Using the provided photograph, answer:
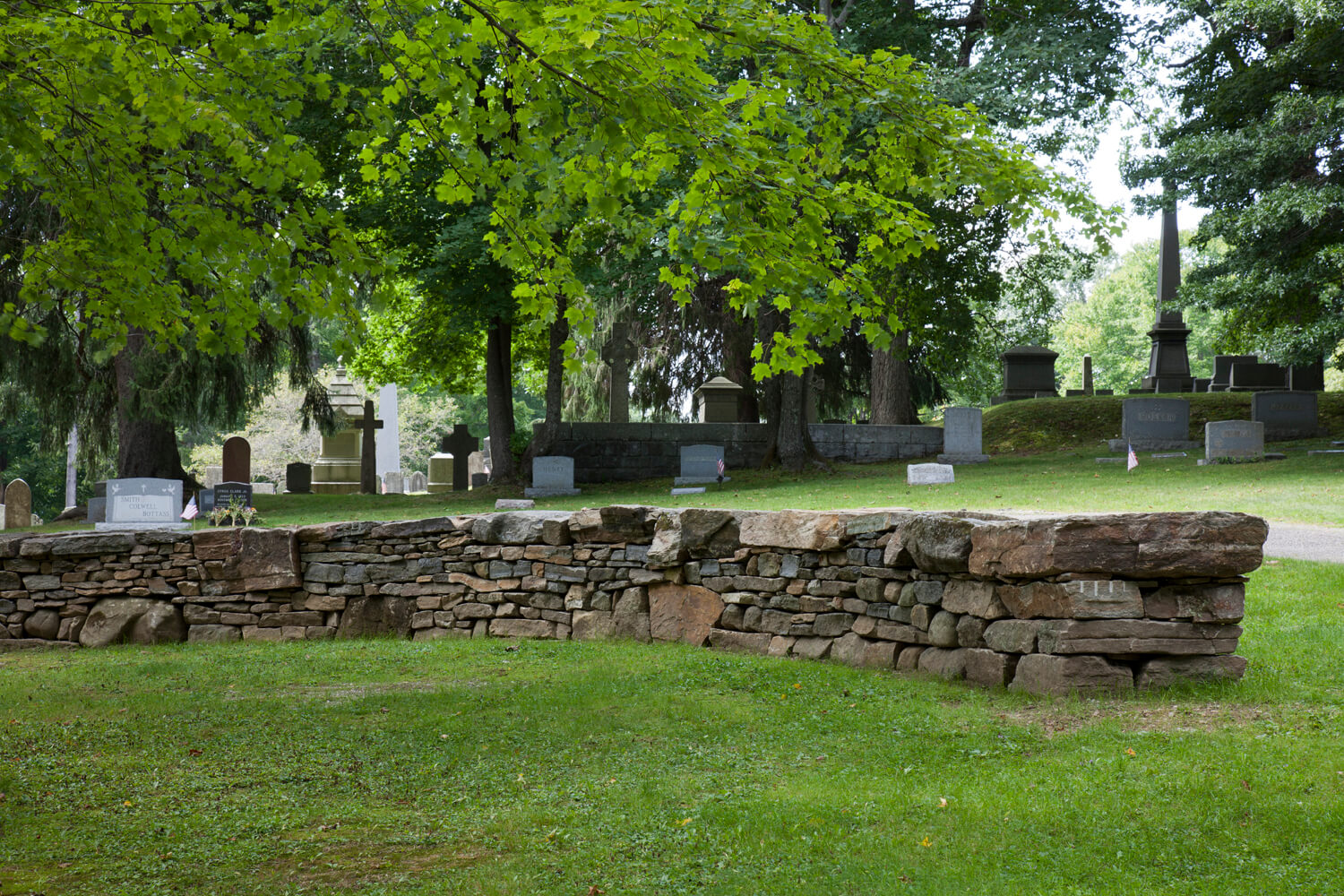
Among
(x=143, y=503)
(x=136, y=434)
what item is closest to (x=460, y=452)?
(x=136, y=434)

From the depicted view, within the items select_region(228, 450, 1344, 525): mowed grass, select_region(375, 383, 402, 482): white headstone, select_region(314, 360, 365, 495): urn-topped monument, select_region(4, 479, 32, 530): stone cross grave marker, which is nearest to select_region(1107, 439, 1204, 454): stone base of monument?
select_region(228, 450, 1344, 525): mowed grass

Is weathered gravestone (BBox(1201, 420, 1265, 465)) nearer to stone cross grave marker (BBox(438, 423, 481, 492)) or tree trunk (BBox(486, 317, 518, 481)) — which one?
tree trunk (BBox(486, 317, 518, 481))

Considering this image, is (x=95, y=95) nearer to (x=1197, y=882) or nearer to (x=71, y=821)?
(x=71, y=821)

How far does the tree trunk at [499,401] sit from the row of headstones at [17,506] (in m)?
9.71

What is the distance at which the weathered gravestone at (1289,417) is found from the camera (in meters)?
22.3

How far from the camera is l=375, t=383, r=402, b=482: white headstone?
3797cm

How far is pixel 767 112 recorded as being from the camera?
6.73m

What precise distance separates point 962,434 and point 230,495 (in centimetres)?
1446

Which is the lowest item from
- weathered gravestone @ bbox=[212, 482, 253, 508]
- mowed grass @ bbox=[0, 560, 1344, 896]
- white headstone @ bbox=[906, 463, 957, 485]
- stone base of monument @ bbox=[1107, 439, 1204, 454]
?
mowed grass @ bbox=[0, 560, 1344, 896]

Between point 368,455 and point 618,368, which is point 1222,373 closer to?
point 618,368

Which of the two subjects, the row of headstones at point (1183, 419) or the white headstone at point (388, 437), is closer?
the row of headstones at point (1183, 419)

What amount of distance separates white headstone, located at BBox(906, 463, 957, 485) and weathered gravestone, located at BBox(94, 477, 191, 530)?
40.2 feet

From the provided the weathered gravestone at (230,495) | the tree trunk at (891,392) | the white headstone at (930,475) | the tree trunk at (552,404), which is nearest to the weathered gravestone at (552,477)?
the tree trunk at (552,404)

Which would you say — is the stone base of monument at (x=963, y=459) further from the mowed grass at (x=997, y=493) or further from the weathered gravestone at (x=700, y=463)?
the weathered gravestone at (x=700, y=463)
